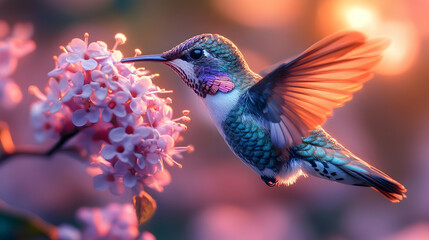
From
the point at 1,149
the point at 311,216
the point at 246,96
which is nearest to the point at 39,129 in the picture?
the point at 1,149

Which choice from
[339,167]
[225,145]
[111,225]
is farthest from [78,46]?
[225,145]

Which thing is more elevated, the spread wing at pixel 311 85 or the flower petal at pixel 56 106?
the spread wing at pixel 311 85

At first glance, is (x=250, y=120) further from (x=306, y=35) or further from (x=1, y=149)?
(x=306, y=35)

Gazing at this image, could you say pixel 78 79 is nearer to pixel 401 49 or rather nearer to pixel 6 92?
pixel 6 92

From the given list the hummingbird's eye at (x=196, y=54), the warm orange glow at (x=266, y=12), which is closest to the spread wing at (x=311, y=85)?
the hummingbird's eye at (x=196, y=54)

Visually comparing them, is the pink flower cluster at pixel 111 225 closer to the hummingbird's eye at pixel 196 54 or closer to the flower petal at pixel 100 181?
the flower petal at pixel 100 181

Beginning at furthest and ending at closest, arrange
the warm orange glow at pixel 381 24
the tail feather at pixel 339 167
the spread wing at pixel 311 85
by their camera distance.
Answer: the warm orange glow at pixel 381 24 < the tail feather at pixel 339 167 < the spread wing at pixel 311 85
